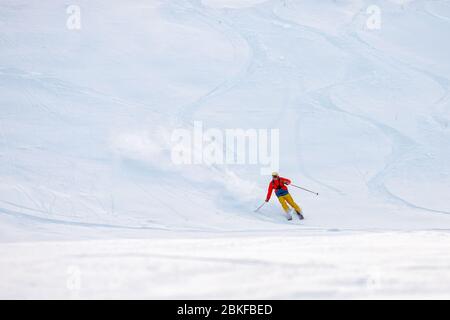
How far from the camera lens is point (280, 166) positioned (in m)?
14.3

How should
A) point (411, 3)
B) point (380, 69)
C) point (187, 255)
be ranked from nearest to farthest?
point (187, 255)
point (380, 69)
point (411, 3)

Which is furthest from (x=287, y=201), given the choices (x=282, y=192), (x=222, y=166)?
(x=222, y=166)

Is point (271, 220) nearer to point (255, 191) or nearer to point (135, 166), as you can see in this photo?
point (255, 191)

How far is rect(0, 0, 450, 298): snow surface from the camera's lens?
5367mm

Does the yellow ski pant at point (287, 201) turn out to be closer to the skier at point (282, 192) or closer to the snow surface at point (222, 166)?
the skier at point (282, 192)

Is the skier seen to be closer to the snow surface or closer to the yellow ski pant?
the yellow ski pant

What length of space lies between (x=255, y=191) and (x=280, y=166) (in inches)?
68.2

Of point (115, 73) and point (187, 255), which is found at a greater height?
point (115, 73)

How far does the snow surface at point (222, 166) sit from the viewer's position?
5367 mm

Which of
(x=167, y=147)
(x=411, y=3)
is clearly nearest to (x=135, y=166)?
(x=167, y=147)

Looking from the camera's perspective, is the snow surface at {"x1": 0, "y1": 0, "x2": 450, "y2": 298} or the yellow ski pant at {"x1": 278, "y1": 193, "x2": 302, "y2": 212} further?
the yellow ski pant at {"x1": 278, "y1": 193, "x2": 302, "y2": 212}

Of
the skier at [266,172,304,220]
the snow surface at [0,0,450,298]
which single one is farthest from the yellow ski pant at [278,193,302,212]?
the snow surface at [0,0,450,298]

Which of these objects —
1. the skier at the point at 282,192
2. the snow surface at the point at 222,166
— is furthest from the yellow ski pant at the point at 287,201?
the snow surface at the point at 222,166

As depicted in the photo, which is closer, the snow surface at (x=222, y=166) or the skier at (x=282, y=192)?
the snow surface at (x=222, y=166)
